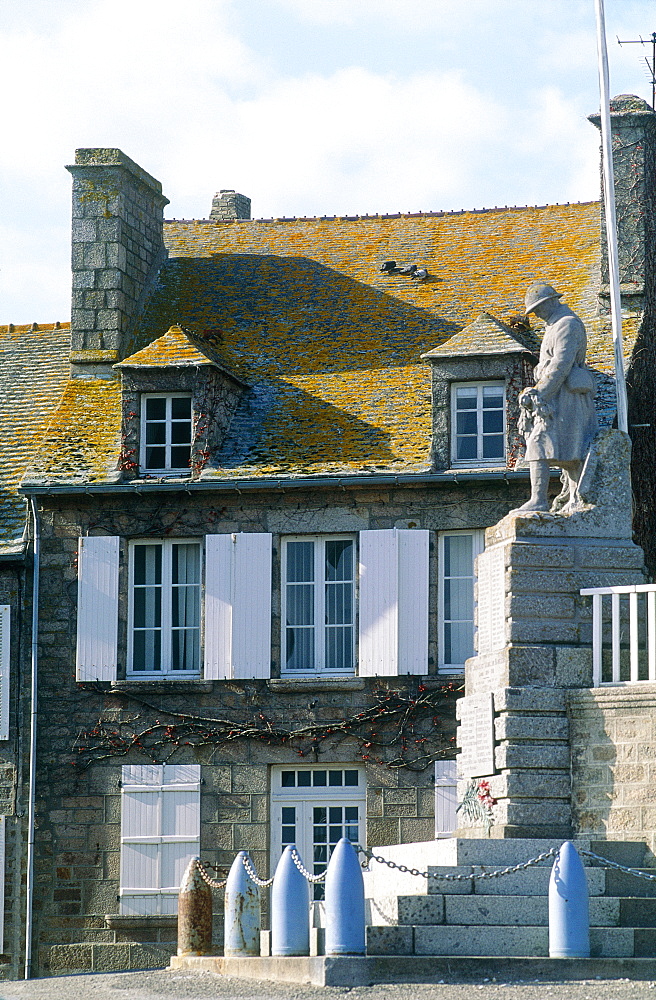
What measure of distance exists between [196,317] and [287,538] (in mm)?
4323

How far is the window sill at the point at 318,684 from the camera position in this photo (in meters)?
19.8

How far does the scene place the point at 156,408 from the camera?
834 inches

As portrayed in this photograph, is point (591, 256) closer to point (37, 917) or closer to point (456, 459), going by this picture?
point (456, 459)

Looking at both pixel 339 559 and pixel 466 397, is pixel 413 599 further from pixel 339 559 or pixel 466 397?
pixel 466 397

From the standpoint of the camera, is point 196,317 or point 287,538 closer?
point 287,538

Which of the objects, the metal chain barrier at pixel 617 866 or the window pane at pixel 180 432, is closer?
the metal chain barrier at pixel 617 866

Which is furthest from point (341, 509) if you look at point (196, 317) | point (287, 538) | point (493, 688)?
point (493, 688)

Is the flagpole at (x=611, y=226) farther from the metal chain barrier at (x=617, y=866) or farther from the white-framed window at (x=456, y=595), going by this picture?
the metal chain barrier at (x=617, y=866)

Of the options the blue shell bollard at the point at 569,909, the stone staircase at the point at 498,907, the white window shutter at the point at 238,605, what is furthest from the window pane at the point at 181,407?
the blue shell bollard at the point at 569,909

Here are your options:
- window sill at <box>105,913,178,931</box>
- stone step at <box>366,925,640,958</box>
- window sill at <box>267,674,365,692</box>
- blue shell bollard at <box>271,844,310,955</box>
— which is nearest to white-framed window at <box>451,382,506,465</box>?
window sill at <box>267,674,365,692</box>

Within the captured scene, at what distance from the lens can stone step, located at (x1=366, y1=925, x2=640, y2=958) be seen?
39.5ft

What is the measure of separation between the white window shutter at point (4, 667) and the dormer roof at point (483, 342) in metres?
5.44

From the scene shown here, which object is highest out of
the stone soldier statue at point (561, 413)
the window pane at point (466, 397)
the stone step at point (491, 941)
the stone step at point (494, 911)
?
the window pane at point (466, 397)

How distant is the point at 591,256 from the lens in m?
23.1
